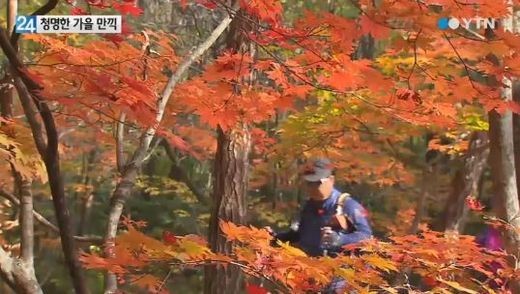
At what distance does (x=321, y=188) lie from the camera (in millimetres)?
3578

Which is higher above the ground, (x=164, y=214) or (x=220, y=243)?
(x=220, y=243)

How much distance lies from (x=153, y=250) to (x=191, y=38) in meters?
4.93

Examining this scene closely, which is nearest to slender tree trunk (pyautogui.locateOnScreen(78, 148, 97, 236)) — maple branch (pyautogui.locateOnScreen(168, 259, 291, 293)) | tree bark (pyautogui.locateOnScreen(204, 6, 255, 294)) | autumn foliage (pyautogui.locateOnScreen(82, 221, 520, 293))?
tree bark (pyautogui.locateOnScreen(204, 6, 255, 294))

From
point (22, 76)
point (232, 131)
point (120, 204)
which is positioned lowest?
point (120, 204)

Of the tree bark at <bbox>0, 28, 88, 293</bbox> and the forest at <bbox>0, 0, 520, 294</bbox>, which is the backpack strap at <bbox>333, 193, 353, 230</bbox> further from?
the tree bark at <bbox>0, 28, 88, 293</bbox>

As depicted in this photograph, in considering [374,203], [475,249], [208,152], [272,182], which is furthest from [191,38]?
[374,203]

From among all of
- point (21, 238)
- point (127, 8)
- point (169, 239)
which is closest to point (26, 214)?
point (21, 238)

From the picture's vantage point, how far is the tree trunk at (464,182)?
5.96 meters

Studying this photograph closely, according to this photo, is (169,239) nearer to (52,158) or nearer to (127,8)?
(52,158)

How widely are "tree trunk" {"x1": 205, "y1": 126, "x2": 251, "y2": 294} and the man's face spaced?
2.21ft

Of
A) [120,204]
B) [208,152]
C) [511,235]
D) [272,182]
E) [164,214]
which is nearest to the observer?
[120,204]

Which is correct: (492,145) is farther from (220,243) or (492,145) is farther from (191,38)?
(191,38)

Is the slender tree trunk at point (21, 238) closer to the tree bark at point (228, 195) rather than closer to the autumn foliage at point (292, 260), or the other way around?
the autumn foliage at point (292, 260)

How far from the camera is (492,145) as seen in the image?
3566 mm
